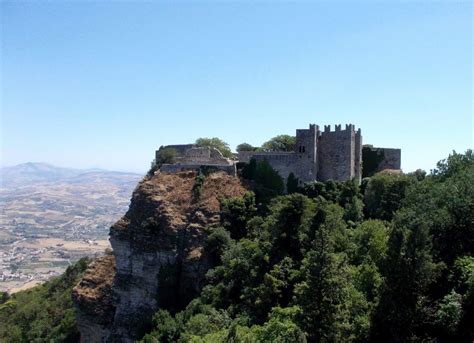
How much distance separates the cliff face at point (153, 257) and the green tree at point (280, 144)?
528 inches

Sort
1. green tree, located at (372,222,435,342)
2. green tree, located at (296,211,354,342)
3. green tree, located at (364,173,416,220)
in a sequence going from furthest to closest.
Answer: green tree, located at (364,173,416,220), green tree, located at (296,211,354,342), green tree, located at (372,222,435,342)

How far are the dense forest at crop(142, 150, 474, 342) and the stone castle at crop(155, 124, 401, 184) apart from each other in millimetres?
1485

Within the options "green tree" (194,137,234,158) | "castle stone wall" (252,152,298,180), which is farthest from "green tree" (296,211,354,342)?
"green tree" (194,137,234,158)

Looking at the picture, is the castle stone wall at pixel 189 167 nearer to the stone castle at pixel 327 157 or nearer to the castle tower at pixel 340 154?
the stone castle at pixel 327 157

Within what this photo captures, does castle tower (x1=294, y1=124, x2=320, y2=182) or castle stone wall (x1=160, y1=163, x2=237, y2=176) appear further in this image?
castle stone wall (x1=160, y1=163, x2=237, y2=176)

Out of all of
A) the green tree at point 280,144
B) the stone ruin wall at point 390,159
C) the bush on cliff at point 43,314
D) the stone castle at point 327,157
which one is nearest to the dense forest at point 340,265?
the stone castle at point 327,157

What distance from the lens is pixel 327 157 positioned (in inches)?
1916

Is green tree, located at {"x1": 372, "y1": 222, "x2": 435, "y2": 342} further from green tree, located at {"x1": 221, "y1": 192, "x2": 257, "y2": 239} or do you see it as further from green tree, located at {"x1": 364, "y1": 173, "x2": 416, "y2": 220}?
green tree, located at {"x1": 221, "y1": 192, "x2": 257, "y2": 239}

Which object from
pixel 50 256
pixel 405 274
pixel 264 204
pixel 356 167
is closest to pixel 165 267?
pixel 264 204

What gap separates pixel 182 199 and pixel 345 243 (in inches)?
804

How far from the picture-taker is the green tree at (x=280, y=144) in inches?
2443

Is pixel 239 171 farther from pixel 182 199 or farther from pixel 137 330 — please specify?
pixel 137 330

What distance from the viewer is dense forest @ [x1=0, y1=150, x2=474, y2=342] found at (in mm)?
23328

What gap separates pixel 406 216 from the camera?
29734 millimetres
